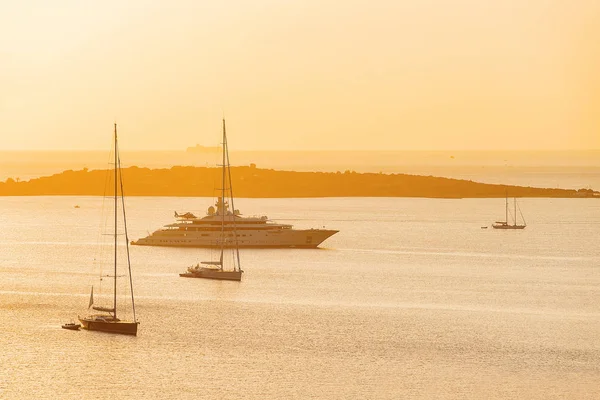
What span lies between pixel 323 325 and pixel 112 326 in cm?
967

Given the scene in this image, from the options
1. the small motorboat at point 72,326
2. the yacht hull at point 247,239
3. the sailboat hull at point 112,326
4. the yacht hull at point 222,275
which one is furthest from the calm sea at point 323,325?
the yacht hull at point 247,239

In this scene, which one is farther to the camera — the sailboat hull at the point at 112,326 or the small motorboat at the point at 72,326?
the small motorboat at the point at 72,326

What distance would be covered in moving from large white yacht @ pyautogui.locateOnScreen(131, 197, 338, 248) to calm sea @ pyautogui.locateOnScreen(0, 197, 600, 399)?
2505mm

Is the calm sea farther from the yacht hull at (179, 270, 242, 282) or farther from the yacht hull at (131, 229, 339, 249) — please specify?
the yacht hull at (131, 229, 339, 249)

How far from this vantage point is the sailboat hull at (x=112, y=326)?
172ft

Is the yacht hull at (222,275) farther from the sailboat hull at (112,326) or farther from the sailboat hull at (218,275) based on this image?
the sailboat hull at (112,326)

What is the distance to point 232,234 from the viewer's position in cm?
10131

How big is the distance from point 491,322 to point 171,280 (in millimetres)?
22783

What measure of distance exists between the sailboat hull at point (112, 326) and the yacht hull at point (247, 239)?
46.7 meters

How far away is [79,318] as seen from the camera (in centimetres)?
5397

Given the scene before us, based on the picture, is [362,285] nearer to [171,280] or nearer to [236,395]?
[171,280]

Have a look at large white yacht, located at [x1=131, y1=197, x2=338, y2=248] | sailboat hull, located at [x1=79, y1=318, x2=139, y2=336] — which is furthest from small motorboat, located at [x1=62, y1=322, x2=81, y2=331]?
large white yacht, located at [x1=131, y1=197, x2=338, y2=248]

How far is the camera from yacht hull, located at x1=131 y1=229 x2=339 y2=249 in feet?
328

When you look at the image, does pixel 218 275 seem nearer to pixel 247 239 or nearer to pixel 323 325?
pixel 323 325
